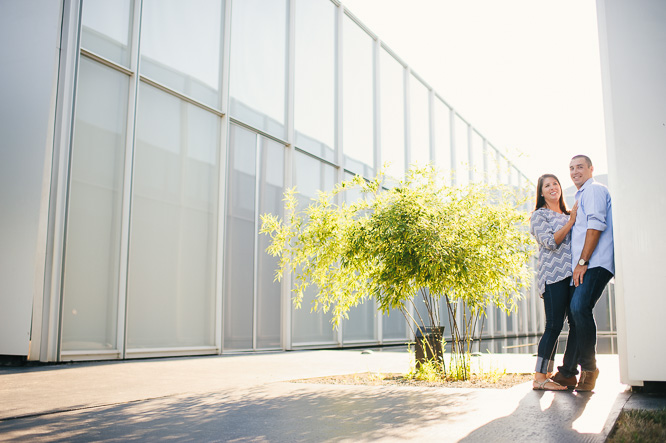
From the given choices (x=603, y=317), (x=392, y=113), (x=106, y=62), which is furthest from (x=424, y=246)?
(x=603, y=317)

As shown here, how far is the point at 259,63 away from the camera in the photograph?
9.85 m

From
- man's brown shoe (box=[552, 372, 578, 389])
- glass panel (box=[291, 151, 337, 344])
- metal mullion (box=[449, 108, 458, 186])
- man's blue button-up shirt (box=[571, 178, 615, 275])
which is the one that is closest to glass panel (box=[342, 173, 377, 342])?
Answer: glass panel (box=[291, 151, 337, 344])

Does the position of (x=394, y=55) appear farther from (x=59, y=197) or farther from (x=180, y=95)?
(x=59, y=197)

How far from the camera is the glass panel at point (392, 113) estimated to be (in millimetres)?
14328

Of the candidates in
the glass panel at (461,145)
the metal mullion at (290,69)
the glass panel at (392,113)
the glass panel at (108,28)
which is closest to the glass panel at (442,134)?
the glass panel at (461,145)

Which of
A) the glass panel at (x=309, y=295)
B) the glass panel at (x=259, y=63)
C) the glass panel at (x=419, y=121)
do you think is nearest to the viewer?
the glass panel at (x=259, y=63)

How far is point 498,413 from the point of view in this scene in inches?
110

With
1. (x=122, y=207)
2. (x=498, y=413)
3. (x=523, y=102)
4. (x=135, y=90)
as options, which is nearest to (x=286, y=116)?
(x=135, y=90)

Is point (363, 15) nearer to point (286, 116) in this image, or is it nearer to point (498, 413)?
point (286, 116)

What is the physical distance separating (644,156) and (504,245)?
5.58 feet

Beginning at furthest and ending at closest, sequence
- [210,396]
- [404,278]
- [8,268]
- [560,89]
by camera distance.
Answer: [560,89] < [8,268] < [404,278] < [210,396]

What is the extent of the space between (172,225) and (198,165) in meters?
1.05

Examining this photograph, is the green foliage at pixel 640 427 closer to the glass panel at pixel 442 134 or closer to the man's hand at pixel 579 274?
the man's hand at pixel 579 274

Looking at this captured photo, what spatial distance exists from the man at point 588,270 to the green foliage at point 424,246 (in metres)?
1.09
